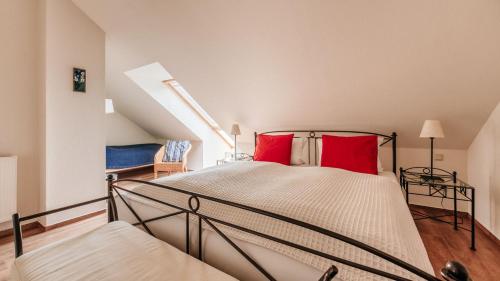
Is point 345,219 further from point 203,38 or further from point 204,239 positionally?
point 203,38

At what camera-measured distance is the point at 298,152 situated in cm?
289

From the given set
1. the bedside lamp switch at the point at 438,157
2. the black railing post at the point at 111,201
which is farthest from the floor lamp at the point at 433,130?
the black railing post at the point at 111,201

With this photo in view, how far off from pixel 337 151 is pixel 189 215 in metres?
1.82

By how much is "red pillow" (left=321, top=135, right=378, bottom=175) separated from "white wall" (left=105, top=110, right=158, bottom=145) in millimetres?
4500

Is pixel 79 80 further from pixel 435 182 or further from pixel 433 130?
pixel 435 182

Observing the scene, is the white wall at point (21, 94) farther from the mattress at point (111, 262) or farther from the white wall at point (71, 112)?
the mattress at point (111, 262)

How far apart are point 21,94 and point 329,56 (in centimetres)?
301

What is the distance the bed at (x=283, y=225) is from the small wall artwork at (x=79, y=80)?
149cm

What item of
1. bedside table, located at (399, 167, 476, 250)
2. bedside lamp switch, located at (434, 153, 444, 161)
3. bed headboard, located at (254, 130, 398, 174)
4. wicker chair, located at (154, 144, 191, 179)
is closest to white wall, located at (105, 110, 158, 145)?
wicker chair, located at (154, 144, 191, 179)

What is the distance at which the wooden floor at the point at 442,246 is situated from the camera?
1.68 meters

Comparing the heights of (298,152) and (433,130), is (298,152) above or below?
below

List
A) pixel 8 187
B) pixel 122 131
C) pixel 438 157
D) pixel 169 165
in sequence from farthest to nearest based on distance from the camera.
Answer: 1. pixel 122 131
2. pixel 169 165
3. pixel 438 157
4. pixel 8 187

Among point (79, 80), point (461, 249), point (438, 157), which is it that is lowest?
point (461, 249)

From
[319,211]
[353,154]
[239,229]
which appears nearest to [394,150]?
[353,154]
